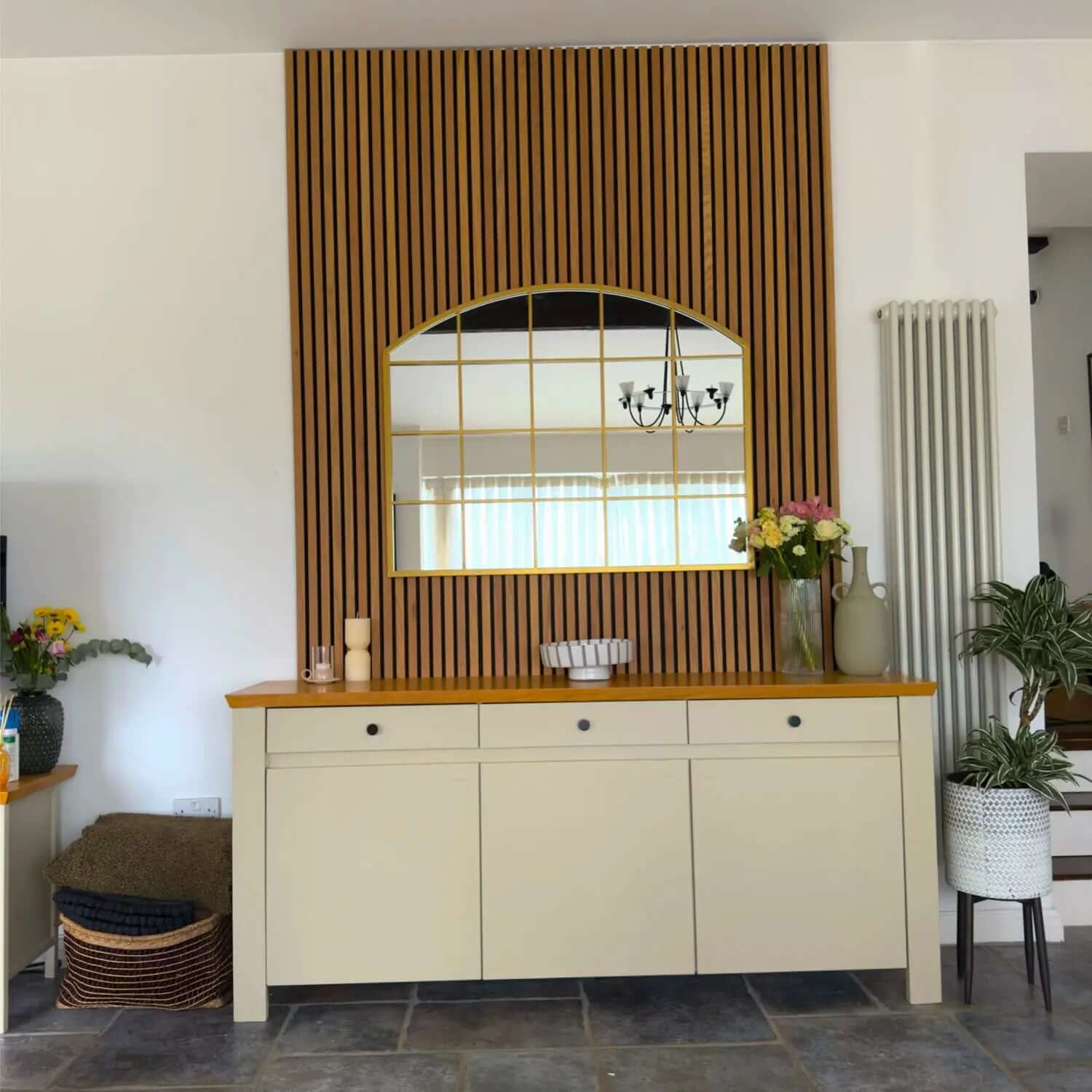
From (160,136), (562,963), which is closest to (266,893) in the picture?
(562,963)

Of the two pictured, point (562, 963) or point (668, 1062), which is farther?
point (562, 963)

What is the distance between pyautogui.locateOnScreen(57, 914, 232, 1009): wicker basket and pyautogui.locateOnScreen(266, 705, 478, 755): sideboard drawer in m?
0.65

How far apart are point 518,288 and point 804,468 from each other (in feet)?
3.92

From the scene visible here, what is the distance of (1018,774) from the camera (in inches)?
119

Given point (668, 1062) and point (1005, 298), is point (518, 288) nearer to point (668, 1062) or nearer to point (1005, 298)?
point (1005, 298)

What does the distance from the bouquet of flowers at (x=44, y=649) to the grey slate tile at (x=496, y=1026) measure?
1565 mm

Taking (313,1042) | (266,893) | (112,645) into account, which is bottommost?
(313,1042)

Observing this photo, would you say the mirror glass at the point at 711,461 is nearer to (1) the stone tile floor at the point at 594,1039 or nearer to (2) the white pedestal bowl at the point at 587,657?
(2) the white pedestal bowl at the point at 587,657

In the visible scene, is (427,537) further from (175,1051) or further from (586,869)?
(175,1051)

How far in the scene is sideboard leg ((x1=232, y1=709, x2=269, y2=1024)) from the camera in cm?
291

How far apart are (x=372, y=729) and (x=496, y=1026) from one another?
92cm

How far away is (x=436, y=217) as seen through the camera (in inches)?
140

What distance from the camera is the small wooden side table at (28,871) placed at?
9.58 ft

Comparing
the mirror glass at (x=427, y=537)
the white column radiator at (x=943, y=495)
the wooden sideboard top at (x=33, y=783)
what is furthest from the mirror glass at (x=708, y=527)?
the wooden sideboard top at (x=33, y=783)
